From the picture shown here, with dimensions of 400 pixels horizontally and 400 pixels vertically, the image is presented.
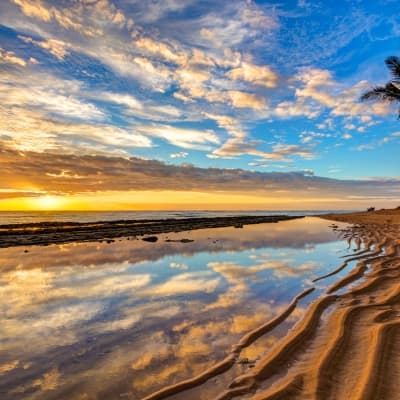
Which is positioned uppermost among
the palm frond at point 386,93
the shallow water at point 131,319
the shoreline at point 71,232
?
the palm frond at point 386,93

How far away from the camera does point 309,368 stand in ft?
12.2

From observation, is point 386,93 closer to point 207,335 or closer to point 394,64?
point 394,64

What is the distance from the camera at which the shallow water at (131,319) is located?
3660mm

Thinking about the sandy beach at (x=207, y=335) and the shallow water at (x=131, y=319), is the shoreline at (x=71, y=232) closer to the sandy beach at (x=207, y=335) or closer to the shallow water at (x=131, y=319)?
the shallow water at (x=131, y=319)

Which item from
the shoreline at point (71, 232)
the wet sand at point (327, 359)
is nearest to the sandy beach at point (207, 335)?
the wet sand at point (327, 359)

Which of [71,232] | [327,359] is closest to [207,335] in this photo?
[327,359]

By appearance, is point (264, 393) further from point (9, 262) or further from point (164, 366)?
point (9, 262)

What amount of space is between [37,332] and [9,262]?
357 inches

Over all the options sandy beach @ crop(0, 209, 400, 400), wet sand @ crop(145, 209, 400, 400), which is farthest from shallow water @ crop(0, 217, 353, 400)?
wet sand @ crop(145, 209, 400, 400)

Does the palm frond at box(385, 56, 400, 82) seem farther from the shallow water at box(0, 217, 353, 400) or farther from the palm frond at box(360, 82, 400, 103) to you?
the shallow water at box(0, 217, 353, 400)

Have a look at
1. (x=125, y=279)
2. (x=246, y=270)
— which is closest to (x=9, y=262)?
(x=125, y=279)

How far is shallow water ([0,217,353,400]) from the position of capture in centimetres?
366

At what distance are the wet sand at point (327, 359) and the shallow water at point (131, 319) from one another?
0.54ft

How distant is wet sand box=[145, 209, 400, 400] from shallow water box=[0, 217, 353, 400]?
16 centimetres
